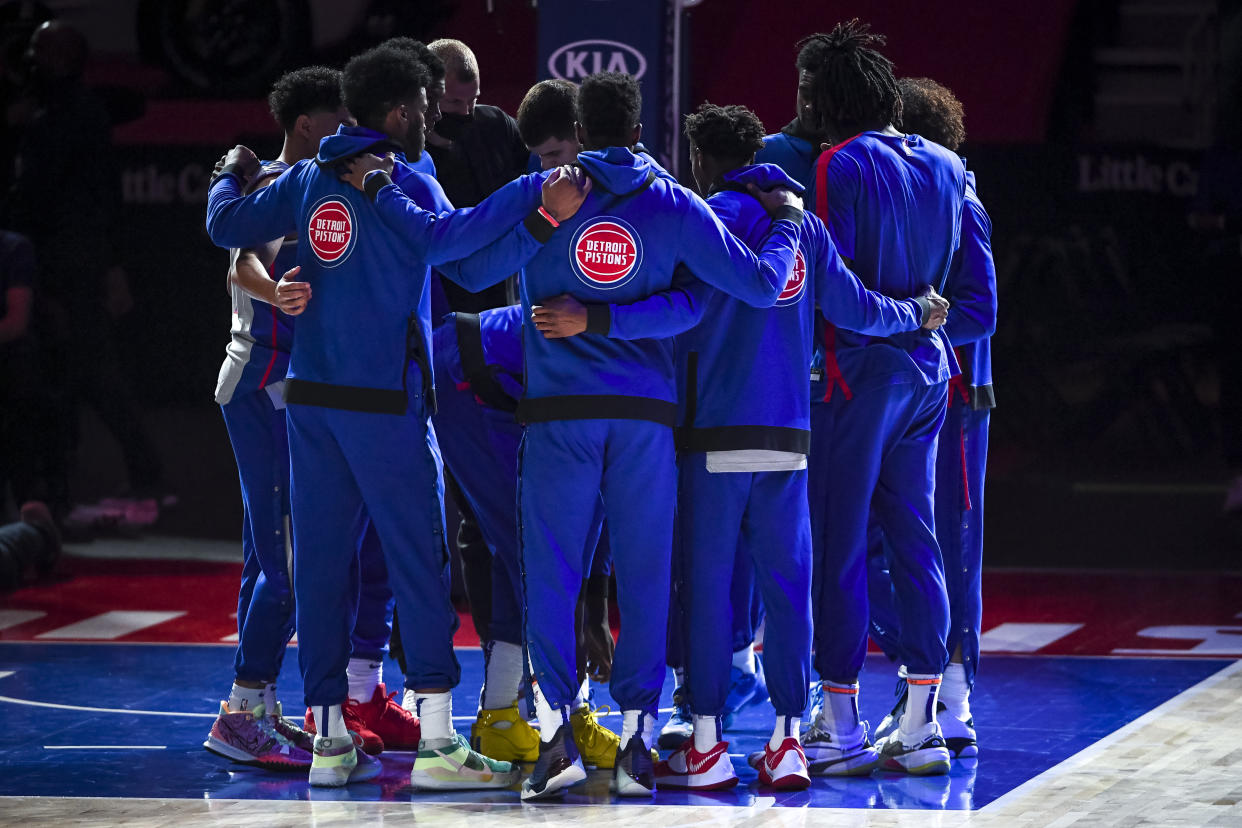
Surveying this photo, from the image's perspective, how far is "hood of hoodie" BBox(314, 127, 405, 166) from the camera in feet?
14.5

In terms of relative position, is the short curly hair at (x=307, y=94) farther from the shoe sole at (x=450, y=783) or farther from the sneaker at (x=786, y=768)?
the sneaker at (x=786, y=768)

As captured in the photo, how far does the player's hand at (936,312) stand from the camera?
4.65 metres

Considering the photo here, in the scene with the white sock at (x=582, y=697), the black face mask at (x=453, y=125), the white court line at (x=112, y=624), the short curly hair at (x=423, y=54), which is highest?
the short curly hair at (x=423, y=54)

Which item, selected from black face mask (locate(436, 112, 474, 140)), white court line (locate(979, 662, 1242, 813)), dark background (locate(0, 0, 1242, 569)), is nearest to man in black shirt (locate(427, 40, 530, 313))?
black face mask (locate(436, 112, 474, 140))

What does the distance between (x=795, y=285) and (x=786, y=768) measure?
3.96ft

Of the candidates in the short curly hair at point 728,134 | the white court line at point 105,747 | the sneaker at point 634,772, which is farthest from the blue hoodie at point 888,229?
the white court line at point 105,747

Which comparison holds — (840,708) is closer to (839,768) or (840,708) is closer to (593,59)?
(839,768)

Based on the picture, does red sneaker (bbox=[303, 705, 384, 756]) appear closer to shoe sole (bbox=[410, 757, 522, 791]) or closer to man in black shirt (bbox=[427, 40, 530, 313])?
shoe sole (bbox=[410, 757, 522, 791])

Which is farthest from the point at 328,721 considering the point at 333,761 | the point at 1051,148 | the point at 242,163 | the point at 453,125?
the point at 1051,148

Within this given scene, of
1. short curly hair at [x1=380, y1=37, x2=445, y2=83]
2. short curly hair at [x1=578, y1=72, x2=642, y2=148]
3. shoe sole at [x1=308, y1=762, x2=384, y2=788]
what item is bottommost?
shoe sole at [x1=308, y1=762, x2=384, y2=788]

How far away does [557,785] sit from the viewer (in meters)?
4.32

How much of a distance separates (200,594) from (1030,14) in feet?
15.8

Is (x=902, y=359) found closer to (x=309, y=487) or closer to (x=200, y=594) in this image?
(x=309, y=487)

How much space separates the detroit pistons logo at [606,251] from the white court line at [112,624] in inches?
132
